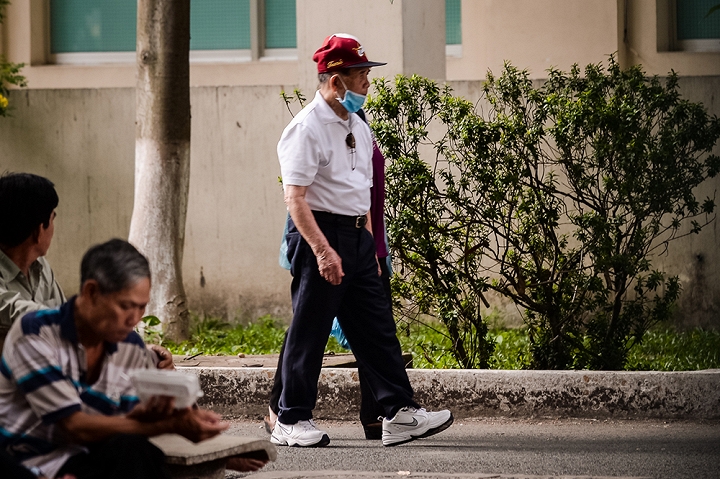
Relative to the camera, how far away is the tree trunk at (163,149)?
29.0 feet

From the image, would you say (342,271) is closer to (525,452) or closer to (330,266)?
(330,266)

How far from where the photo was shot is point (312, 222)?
18.5 ft

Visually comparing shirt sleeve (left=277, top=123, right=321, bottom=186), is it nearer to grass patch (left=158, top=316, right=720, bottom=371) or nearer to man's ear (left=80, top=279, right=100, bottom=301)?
grass patch (left=158, top=316, right=720, bottom=371)

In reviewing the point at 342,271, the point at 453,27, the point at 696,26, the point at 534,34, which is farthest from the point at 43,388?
the point at 453,27

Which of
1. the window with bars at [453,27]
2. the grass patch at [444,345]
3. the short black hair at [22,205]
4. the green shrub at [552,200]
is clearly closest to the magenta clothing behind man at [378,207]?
the green shrub at [552,200]

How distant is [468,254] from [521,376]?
92cm

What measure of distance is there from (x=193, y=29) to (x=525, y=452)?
717 cm

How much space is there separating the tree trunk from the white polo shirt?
3.20 m

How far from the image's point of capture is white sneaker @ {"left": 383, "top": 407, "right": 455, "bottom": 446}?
584cm

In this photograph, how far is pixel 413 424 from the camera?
230 inches

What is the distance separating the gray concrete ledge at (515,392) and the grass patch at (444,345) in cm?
66

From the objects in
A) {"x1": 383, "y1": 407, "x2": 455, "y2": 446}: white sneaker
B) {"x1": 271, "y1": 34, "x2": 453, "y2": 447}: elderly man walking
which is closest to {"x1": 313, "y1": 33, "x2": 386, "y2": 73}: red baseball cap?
{"x1": 271, "y1": 34, "x2": 453, "y2": 447}: elderly man walking

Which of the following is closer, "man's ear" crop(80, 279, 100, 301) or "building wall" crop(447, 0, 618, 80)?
"man's ear" crop(80, 279, 100, 301)

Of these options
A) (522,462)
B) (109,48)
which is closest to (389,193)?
(522,462)
